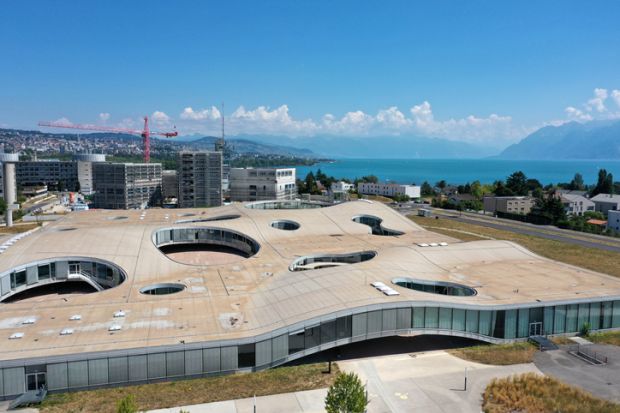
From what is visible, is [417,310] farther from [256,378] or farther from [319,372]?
[256,378]

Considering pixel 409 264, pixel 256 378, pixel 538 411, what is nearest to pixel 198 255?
pixel 409 264

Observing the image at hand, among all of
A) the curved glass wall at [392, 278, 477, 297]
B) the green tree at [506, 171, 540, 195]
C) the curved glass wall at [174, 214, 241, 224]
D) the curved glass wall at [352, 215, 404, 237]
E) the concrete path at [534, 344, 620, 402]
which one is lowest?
the concrete path at [534, 344, 620, 402]

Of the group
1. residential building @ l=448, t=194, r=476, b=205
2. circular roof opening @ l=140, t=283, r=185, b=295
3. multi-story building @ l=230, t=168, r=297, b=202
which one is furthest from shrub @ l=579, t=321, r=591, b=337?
multi-story building @ l=230, t=168, r=297, b=202

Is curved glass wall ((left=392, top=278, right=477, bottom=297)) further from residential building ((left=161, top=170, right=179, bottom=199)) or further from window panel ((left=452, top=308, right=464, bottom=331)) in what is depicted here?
residential building ((left=161, top=170, right=179, bottom=199))

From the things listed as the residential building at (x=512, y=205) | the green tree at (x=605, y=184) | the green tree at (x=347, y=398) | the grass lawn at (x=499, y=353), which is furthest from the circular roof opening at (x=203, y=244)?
the green tree at (x=605, y=184)

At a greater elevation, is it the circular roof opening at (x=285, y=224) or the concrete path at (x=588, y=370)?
the circular roof opening at (x=285, y=224)

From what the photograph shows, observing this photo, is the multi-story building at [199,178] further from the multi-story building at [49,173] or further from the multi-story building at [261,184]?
the multi-story building at [49,173]
